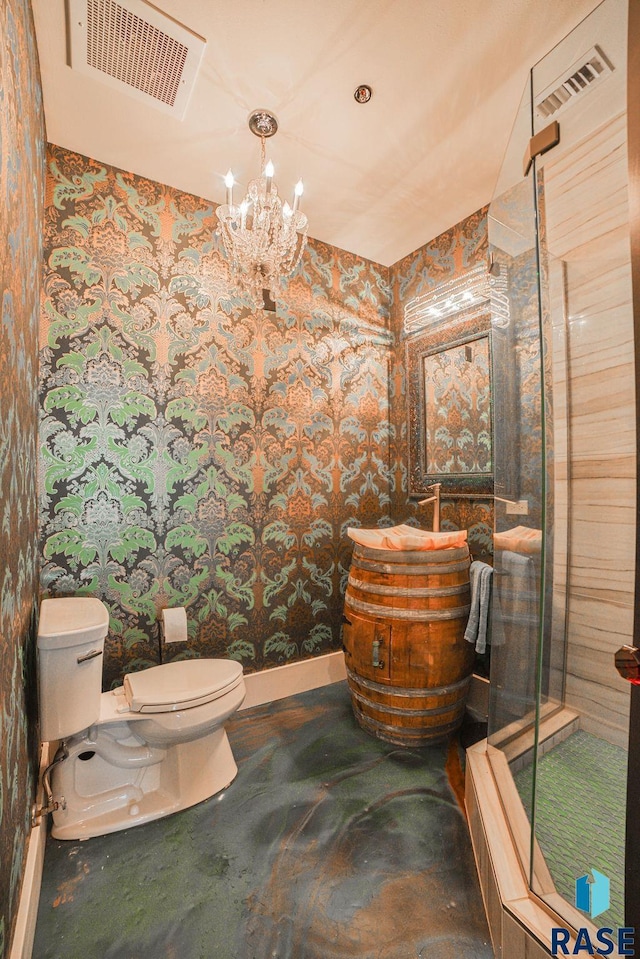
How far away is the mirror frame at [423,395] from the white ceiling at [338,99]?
1.98ft

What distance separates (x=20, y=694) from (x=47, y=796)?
0.59 m

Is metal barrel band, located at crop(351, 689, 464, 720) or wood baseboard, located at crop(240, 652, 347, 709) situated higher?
metal barrel band, located at crop(351, 689, 464, 720)

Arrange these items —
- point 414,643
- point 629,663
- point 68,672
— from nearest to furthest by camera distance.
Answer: point 629,663 → point 68,672 → point 414,643

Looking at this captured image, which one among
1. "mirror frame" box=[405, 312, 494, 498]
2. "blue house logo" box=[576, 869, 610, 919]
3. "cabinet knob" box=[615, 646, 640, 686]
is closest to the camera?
"cabinet knob" box=[615, 646, 640, 686]

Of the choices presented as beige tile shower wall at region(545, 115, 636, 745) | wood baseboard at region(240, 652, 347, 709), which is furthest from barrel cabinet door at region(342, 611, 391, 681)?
beige tile shower wall at region(545, 115, 636, 745)

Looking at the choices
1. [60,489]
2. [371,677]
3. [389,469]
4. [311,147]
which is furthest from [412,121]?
[371,677]

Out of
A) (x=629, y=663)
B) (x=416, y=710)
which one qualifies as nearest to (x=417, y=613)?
(x=416, y=710)

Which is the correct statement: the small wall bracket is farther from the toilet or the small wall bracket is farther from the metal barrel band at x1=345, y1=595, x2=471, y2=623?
the toilet

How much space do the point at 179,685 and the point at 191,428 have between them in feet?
3.78

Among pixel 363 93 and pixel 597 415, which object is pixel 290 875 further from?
pixel 363 93

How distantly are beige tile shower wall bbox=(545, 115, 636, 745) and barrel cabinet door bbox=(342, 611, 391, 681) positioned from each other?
698 millimetres

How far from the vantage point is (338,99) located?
157 centimetres

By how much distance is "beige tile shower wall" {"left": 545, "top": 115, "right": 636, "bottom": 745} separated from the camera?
101cm

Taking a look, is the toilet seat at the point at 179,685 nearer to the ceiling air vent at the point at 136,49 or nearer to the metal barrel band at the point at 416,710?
the metal barrel band at the point at 416,710
